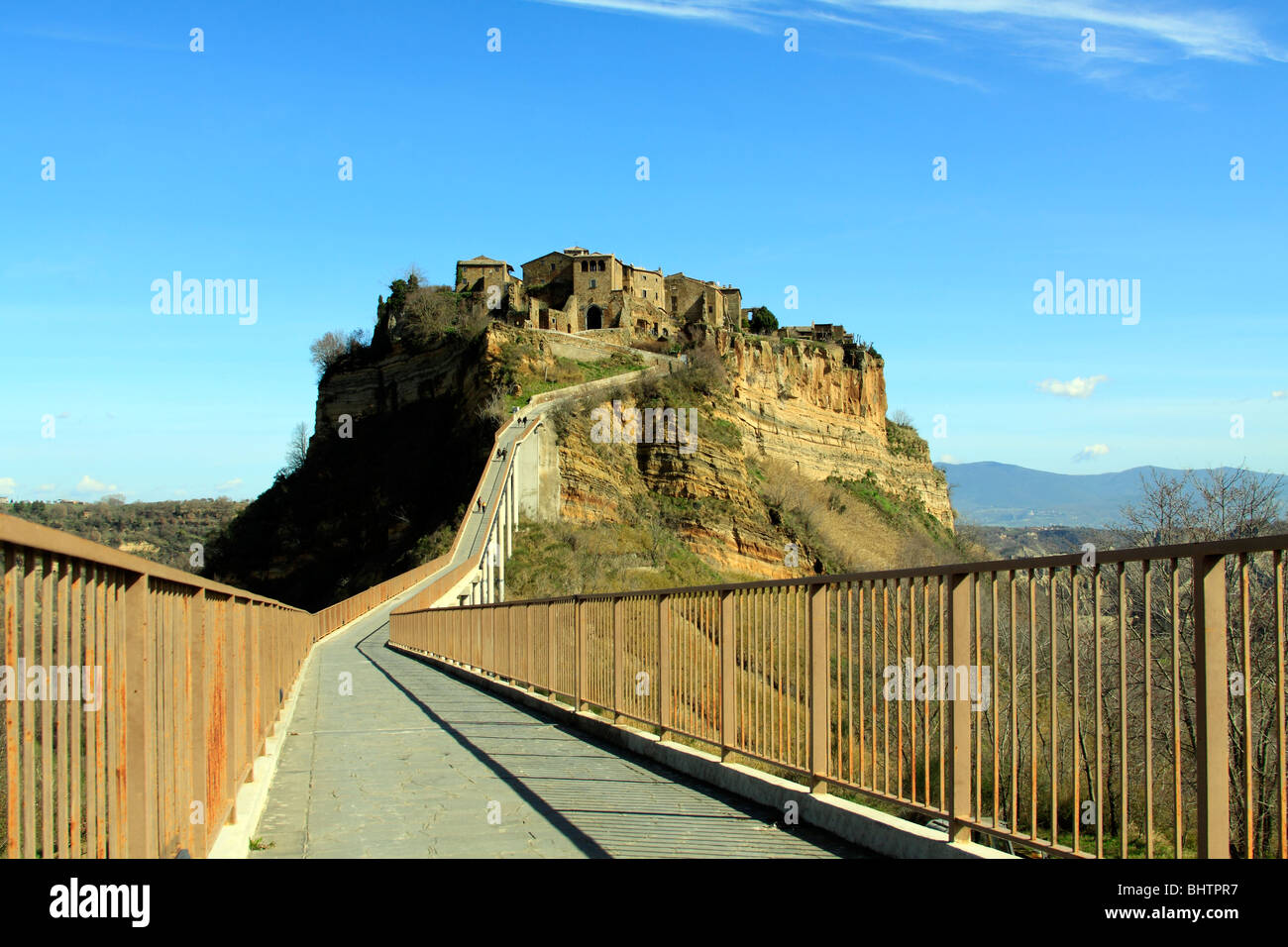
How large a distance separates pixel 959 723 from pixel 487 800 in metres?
3.88

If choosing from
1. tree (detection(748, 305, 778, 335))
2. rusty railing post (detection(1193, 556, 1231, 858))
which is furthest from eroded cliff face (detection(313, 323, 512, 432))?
rusty railing post (detection(1193, 556, 1231, 858))

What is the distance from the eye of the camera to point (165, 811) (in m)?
4.56

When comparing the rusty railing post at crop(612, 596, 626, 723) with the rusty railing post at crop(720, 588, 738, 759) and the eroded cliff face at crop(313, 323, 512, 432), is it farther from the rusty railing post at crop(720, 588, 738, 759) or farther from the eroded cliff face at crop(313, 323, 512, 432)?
the eroded cliff face at crop(313, 323, 512, 432)

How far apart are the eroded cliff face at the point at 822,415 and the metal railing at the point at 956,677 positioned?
6959 centimetres

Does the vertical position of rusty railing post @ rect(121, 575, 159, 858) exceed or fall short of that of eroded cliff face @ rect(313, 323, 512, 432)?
it falls short

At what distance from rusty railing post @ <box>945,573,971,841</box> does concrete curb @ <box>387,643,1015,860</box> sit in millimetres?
147

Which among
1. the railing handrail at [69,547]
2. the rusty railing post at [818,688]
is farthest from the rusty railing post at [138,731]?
the rusty railing post at [818,688]

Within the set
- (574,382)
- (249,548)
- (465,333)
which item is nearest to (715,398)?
(574,382)

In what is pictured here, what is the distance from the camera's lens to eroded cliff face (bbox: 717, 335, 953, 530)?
8794cm

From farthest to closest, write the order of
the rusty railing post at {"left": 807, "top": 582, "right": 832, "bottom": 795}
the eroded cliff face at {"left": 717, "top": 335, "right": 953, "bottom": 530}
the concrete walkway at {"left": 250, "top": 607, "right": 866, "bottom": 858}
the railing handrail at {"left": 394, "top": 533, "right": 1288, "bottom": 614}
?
1. the eroded cliff face at {"left": 717, "top": 335, "right": 953, "bottom": 530}
2. the rusty railing post at {"left": 807, "top": 582, "right": 832, "bottom": 795}
3. the concrete walkway at {"left": 250, "top": 607, "right": 866, "bottom": 858}
4. the railing handrail at {"left": 394, "top": 533, "right": 1288, "bottom": 614}

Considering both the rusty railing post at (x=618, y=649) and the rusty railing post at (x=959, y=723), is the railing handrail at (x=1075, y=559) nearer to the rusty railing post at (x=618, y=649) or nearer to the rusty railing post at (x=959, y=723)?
the rusty railing post at (x=959, y=723)

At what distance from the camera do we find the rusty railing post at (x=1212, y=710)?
164 inches
